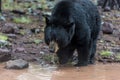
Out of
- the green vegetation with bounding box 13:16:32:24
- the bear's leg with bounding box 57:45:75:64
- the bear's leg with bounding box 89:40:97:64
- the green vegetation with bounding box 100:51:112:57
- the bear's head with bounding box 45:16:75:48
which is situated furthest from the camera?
the green vegetation with bounding box 13:16:32:24

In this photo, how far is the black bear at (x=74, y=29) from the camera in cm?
767

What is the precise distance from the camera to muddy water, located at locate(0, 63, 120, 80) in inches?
286

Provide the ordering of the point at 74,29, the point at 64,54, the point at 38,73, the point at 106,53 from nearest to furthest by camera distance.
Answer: the point at 38,73, the point at 74,29, the point at 64,54, the point at 106,53

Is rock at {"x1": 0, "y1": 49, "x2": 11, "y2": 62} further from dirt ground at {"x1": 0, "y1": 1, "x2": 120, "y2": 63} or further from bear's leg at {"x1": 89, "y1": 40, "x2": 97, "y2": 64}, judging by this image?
bear's leg at {"x1": 89, "y1": 40, "x2": 97, "y2": 64}

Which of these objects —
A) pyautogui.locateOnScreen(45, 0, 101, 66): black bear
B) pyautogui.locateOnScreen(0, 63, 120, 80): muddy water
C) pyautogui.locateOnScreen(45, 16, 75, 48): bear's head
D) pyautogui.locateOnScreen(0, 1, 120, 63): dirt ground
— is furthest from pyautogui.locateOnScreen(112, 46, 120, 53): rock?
pyautogui.locateOnScreen(45, 16, 75, 48): bear's head

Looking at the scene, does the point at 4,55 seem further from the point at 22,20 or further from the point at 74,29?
the point at 22,20

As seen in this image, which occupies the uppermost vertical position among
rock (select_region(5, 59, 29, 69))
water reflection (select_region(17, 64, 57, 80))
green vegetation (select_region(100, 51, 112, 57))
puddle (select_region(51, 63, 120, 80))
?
rock (select_region(5, 59, 29, 69))

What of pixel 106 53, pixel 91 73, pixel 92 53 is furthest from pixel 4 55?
pixel 106 53

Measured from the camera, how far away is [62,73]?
771 centimetres

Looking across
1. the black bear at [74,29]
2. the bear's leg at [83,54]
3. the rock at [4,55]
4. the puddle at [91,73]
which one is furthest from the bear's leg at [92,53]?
the rock at [4,55]

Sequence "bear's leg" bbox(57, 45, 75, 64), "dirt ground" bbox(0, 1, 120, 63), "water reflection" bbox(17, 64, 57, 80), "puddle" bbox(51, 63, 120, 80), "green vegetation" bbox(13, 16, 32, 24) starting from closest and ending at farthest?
1. "water reflection" bbox(17, 64, 57, 80)
2. "puddle" bbox(51, 63, 120, 80)
3. "bear's leg" bbox(57, 45, 75, 64)
4. "dirt ground" bbox(0, 1, 120, 63)
5. "green vegetation" bbox(13, 16, 32, 24)

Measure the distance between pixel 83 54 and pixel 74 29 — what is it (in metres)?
0.68

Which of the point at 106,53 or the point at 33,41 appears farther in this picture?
the point at 33,41

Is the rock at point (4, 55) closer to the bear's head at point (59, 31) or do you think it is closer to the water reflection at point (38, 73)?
the water reflection at point (38, 73)
